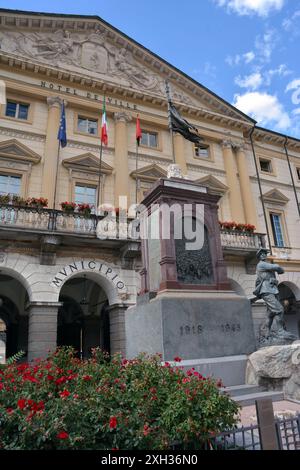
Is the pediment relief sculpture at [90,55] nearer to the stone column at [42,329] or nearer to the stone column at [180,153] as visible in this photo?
the stone column at [180,153]

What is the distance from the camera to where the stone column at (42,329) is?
12914 mm

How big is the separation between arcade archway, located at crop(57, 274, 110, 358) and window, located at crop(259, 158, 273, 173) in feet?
49.3

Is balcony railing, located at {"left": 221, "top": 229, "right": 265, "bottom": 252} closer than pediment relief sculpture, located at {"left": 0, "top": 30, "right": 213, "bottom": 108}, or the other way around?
balcony railing, located at {"left": 221, "top": 229, "right": 265, "bottom": 252}

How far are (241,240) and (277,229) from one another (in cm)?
570

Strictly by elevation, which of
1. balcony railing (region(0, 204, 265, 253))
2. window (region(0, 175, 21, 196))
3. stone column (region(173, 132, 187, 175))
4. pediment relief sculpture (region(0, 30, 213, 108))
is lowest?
balcony railing (region(0, 204, 265, 253))

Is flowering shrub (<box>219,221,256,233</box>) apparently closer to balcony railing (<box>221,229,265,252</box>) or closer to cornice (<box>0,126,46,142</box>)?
balcony railing (<box>221,229,265,252</box>)

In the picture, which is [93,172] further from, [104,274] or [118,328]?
[118,328]

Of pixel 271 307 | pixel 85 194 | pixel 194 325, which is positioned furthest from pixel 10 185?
pixel 271 307

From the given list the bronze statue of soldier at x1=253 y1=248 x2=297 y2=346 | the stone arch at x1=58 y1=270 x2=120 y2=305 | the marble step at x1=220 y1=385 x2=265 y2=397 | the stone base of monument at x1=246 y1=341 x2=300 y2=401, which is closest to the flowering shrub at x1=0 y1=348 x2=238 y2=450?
the marble step at x1=220 y1=385 x2=265 y2=397

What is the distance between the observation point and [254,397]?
19.1ft

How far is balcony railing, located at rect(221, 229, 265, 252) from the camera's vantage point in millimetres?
17359

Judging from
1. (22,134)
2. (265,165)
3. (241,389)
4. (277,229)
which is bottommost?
(241,389)

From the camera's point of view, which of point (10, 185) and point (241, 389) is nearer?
point (241, 389)

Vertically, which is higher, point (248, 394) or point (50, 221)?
point (50, 221)
